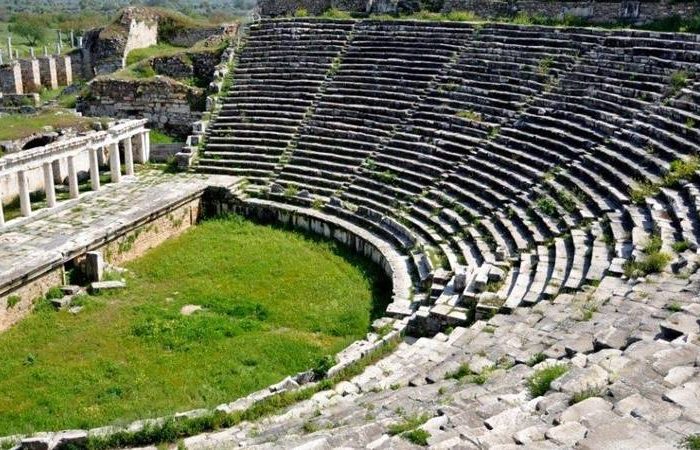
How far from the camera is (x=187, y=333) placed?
1223 cm

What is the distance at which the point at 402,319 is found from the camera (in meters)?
11.9

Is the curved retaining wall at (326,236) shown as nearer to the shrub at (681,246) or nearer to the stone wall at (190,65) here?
the shrub at (681,246)

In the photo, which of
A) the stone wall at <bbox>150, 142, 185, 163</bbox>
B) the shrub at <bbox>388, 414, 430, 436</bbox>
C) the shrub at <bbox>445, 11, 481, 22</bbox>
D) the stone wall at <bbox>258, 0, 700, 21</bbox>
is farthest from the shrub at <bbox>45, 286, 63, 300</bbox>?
the stone wall at <bbox>258, 0, 700, 21</bbox>

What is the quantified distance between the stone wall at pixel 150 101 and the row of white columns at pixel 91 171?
68.8 inches

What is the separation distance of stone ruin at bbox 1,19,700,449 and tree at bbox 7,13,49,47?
4099 cm

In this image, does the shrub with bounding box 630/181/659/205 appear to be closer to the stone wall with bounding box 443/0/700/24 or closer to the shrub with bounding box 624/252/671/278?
the shrub with bounding box 624/252/671/278

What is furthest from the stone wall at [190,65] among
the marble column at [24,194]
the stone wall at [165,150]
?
the marble column at [24,194]

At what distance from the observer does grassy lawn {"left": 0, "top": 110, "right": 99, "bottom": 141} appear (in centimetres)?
1841

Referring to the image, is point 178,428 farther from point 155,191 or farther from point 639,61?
point 639,61

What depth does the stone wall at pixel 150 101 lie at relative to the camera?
22641 millimetres

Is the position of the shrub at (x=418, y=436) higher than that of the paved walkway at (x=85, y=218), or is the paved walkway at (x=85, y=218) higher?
the shrub at (x=418, y=436)

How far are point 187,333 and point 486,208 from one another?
640 centimetres

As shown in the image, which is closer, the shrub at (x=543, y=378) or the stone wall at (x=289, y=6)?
the shrub at (x=543, y=378)

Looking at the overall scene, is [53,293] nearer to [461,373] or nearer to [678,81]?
[461,373]
